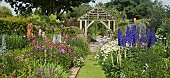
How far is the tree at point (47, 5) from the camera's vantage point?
132 feet

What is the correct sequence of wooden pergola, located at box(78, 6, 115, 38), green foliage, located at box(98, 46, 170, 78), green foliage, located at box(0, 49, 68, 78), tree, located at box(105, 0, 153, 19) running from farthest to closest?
tree, located at box(105, 0, 153, 19) → wooden pergola, located at box(78, 6, 115, 38) → green foliage, located at box(98, 46, 170, 78) → green foliage, located at box(0, 49, 68, 78)

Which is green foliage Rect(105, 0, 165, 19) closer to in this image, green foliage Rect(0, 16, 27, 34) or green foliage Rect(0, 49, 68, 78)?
green foliage Rect(0, 16, 27, 34)

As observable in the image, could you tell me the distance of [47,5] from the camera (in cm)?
4034

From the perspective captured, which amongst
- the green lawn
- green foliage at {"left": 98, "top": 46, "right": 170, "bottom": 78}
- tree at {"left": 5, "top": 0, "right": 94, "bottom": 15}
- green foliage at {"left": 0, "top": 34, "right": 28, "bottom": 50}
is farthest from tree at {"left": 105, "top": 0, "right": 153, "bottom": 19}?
green foliage at {"left": 98, "top": 46, "right": 170, "bottom": 78}

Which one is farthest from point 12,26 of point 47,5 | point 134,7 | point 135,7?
point 134,7

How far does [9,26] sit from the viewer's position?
56.2ft

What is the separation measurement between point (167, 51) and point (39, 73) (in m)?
5.36

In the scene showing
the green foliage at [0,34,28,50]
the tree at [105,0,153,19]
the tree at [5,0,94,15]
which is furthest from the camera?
the tree at [105,0,153,19]

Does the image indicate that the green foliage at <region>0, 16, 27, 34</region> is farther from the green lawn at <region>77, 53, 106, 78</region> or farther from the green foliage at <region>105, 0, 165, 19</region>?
the green foliage at <region>105, 0, 165, 19</region>

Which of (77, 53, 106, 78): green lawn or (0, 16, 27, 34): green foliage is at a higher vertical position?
(0, 16, 27, 34): green foliage

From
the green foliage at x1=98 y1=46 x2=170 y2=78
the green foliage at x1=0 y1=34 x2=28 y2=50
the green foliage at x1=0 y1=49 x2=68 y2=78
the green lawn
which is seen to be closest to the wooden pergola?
the green foliage at x1=0 y1=34 x2=28 y2=50

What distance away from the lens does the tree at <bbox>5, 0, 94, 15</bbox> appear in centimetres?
4020

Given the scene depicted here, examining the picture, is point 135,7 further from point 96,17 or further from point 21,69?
point 21,69

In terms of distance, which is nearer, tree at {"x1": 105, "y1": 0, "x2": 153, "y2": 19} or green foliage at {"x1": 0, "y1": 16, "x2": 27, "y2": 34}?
green foliage at {"x1": 0, "y1": 16, "x2": 27, "y2": 34}
